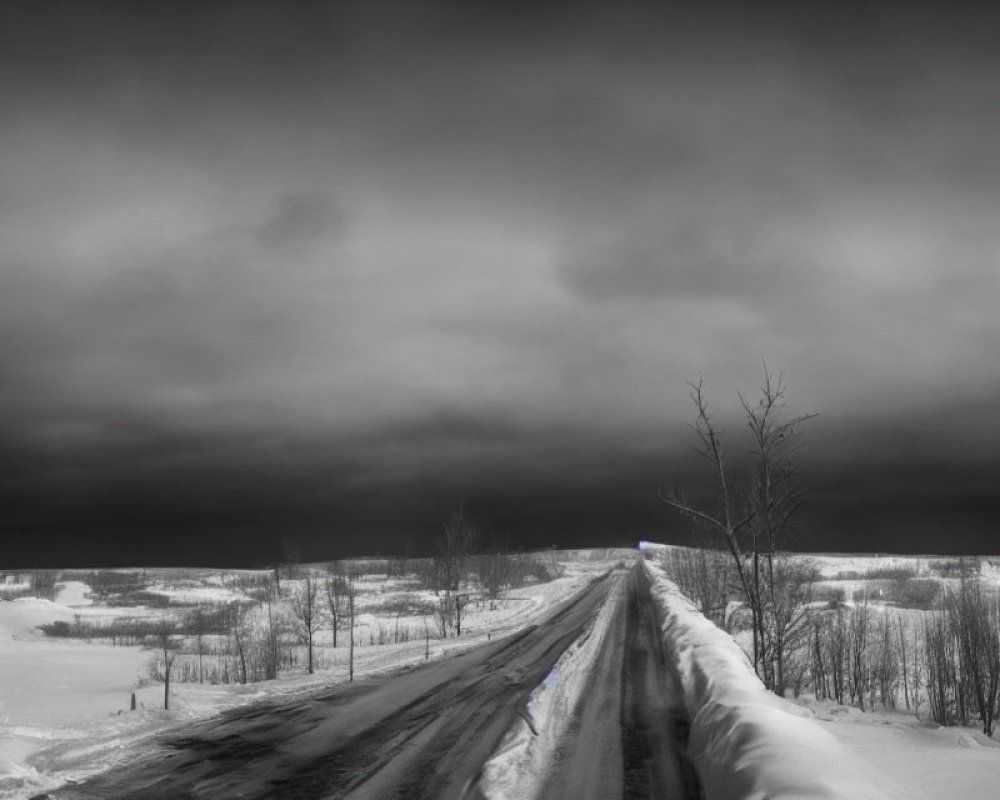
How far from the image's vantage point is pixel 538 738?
12.2 m

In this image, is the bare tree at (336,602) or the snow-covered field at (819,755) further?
the bare tree at (336,602)

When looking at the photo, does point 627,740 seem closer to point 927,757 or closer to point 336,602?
point 927,757

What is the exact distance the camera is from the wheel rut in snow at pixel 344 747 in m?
10.0

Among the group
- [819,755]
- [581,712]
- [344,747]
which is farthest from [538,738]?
[819,755]

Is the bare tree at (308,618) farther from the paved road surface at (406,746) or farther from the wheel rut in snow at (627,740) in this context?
the wheel rut in snow at (627,740)

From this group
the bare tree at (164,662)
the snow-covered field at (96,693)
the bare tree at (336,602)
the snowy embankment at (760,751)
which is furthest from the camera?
the bare tree at (336,602)

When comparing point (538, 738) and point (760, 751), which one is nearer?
point (760, 751)

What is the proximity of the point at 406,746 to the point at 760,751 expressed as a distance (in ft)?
21.2

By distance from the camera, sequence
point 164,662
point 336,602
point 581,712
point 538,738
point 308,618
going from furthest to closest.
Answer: point 336,602 → point 164,662 → point 308,618 → point 581,712 → point 538,738

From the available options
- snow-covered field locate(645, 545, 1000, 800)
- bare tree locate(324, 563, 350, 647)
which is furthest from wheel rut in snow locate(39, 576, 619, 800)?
bare tree locate(324, 563, 350, 647)

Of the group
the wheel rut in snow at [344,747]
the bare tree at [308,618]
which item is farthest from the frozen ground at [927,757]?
the bare tree at [308,618]

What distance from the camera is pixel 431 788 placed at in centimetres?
970

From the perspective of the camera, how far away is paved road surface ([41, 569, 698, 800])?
32.4ft

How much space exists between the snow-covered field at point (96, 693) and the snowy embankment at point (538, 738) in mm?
6727
